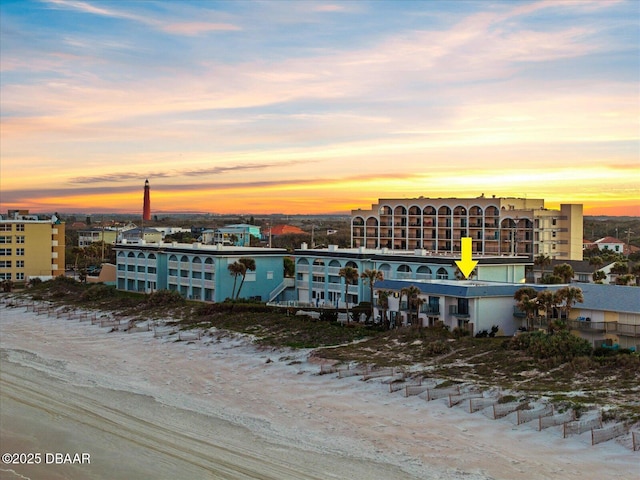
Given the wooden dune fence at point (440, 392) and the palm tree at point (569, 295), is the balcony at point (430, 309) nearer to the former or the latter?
the palm tree at point (569, 295)

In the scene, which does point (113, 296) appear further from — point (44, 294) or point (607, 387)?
point (607, 387)

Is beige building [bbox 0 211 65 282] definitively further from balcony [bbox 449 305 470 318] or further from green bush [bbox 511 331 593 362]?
green bush [bbox 511 331 593 362]

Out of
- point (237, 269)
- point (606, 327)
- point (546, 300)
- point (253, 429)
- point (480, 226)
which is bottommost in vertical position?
point (253, 429)

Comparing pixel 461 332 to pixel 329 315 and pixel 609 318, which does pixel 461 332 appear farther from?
pixel 329 315

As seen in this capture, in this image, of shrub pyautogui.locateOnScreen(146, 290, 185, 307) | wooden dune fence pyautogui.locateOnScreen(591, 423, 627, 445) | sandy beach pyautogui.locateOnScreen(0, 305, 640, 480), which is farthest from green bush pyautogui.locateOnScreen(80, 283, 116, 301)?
wooden dune fence pyautogui.locateOnScreen(591, 423, 627, 445)

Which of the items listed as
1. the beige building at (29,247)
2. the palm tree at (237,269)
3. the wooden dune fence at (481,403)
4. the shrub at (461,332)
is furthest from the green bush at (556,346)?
the beige building at (29,247)

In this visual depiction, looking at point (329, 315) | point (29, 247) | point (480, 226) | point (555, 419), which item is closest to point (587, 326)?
point (555, 419)

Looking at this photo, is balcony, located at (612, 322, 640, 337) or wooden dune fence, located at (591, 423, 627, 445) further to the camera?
balcony, located at (612, 322, 640, 337)
